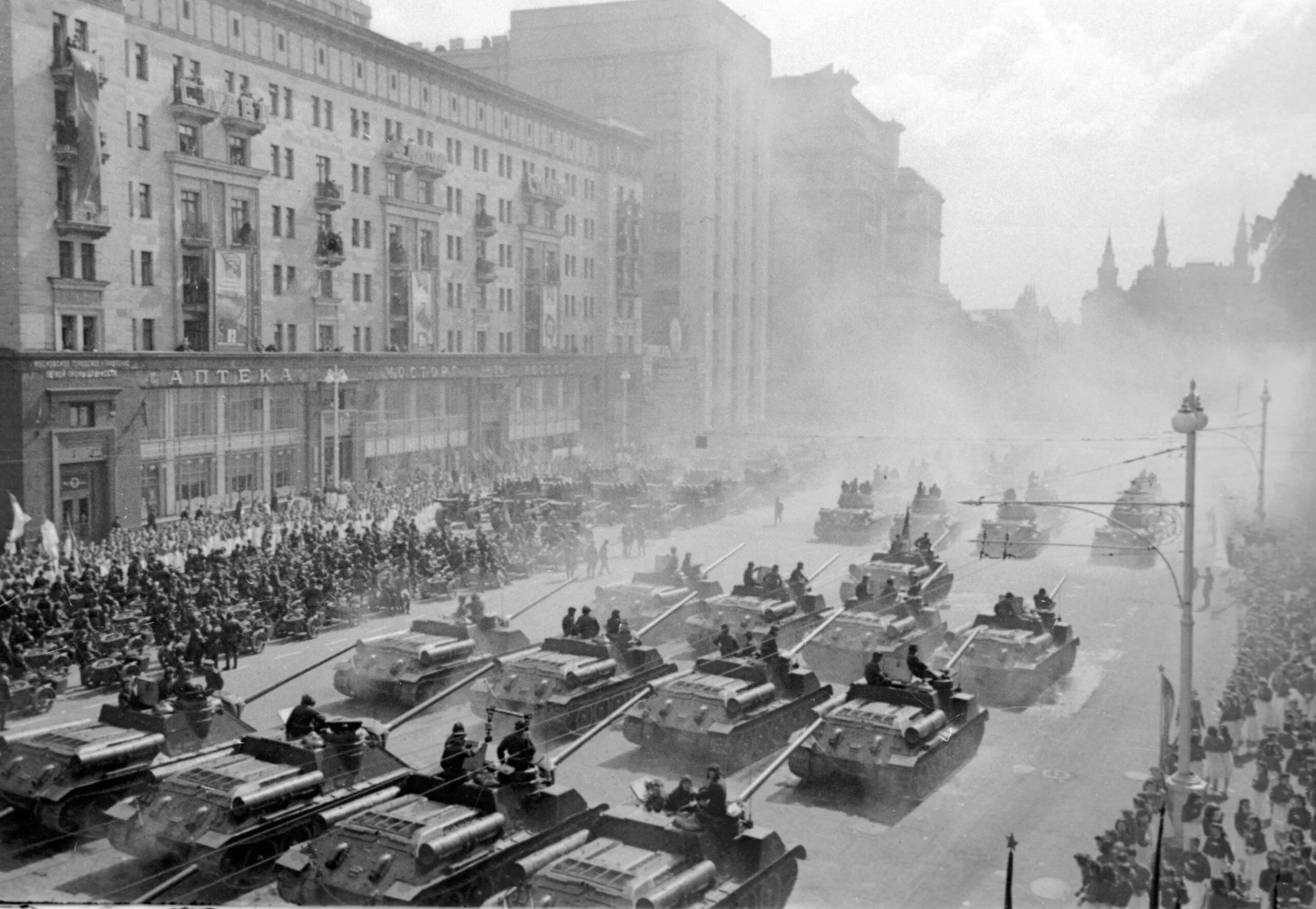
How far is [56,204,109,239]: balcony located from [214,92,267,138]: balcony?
7.58 m

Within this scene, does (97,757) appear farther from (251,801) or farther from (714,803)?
(714,803)

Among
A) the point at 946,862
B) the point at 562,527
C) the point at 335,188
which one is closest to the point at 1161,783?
the point at 946,862

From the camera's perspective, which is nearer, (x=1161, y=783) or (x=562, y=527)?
(x=1161, y=783)

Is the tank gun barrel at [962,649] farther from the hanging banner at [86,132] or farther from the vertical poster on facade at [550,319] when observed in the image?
the vertical poster on facade at [550,319]

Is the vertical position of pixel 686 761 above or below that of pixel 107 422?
below

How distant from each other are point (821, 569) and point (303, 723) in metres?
16.5

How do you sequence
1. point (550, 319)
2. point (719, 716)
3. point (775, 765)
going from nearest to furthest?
point (775, 765)
point (719, 716)
point (550, 319)

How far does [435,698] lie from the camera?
18.4 meters

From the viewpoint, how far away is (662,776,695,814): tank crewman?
48.2 feet

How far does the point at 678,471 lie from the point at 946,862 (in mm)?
40326

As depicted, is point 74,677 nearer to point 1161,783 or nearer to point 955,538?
point 1161,783

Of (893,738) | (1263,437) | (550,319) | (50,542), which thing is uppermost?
(550,319)

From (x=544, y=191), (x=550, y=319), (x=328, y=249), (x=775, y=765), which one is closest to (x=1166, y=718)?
(x=775, y=765)

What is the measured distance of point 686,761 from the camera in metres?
19.1
